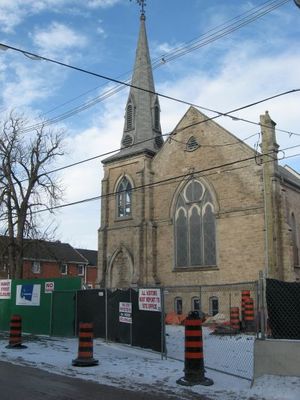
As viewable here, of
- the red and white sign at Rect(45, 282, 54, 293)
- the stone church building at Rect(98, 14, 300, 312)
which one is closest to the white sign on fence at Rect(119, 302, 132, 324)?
the red and white sign at Rect(45, 282, 54, 293)

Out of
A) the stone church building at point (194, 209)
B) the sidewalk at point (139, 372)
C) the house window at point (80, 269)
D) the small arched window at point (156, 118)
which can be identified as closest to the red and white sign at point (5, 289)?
the sidewalk at point (139, 372)

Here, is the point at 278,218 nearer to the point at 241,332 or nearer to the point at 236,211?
the point at 236,211

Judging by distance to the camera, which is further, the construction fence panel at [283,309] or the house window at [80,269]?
the house window at [80,269]

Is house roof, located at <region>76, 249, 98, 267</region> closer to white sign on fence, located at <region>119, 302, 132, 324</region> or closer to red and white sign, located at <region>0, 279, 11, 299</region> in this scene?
red and white sign, located at <region>0, 279, 11, 299</region>

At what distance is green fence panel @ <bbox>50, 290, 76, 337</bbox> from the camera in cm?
1961

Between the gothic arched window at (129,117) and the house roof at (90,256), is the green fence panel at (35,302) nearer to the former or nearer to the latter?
the gothic arched window at (129,117)

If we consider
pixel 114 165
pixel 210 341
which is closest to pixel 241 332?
pixel 210 341

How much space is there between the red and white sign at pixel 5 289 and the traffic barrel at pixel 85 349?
11318 millimetres

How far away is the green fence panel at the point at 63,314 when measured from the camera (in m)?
19.6

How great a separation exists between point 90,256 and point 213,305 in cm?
4564

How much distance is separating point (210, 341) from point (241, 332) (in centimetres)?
351

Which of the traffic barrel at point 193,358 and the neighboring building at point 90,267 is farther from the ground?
the neighboring building at point 90,267

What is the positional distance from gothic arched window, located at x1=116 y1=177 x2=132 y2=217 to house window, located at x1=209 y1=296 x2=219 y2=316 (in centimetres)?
878

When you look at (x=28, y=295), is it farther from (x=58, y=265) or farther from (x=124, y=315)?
(x=58, y=265)
